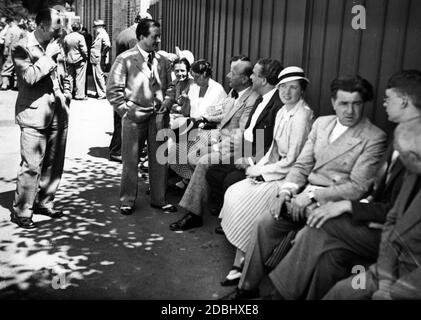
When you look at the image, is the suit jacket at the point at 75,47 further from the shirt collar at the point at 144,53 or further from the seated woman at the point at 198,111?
the shirt collar at the point at 144,53

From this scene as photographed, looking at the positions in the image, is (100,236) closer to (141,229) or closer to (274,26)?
(141,229)

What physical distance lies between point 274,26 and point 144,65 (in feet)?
5.26

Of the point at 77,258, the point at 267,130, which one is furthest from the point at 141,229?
the point at 267,130

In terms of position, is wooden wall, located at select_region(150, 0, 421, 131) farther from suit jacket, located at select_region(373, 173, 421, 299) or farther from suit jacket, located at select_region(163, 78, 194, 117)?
suit jacket, located at select_region(373, 173, 421, 299)

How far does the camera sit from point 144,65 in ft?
18.6

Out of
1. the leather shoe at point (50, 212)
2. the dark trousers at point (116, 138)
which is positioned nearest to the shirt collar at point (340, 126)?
the leather shoe at point (50, 212)

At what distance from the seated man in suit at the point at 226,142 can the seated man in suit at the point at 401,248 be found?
244cm

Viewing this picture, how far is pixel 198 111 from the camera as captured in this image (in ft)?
21.1

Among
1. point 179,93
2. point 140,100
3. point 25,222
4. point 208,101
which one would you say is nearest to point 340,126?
point 140,100

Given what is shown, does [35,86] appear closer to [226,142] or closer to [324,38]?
[226,142]

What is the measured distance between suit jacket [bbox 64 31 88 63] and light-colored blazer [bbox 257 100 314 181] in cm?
1057

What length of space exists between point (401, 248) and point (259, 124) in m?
2.37
